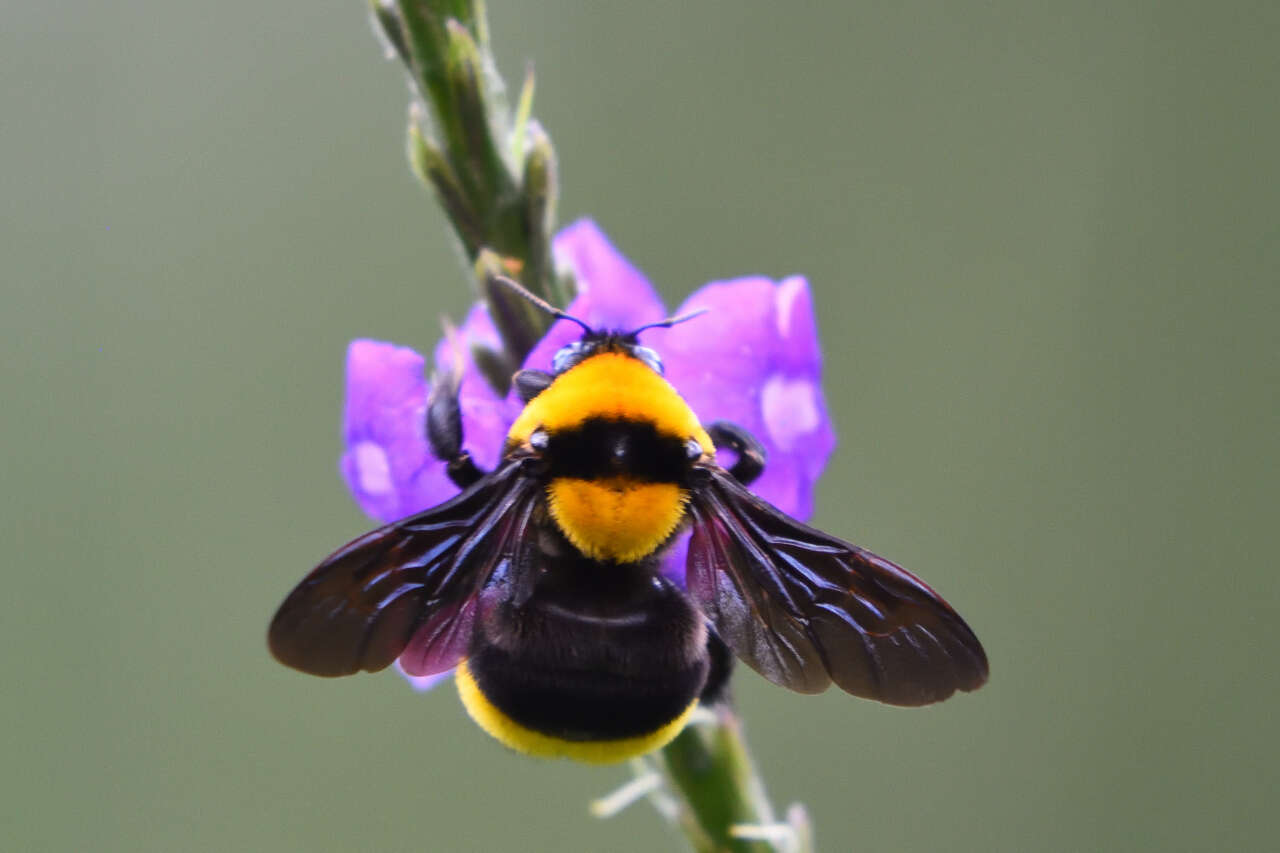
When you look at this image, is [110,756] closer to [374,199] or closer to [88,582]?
[88,582]

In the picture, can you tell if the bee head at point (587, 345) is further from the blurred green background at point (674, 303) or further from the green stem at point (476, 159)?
the blurred green background at point (674, 303)

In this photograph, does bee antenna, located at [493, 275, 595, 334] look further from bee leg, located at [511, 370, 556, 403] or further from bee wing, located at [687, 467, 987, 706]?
bee wing, located at [687, 467, 987, 706]

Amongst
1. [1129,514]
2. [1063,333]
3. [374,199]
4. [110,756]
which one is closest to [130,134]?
[374,199]

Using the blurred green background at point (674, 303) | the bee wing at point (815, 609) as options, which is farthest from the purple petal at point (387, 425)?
the blurred green background at point (674, 303)

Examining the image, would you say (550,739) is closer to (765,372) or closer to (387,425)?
(387,425)

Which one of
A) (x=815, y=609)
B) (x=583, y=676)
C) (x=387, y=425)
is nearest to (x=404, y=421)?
(x=387, y=425)

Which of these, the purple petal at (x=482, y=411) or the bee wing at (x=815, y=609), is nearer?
the bee wing at (x=815, y=609)
